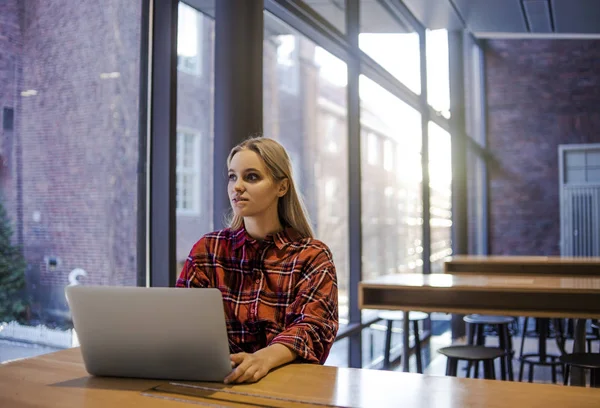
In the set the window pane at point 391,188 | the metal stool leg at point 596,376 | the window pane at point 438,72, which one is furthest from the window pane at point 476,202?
the metal stool leg at point 596,376

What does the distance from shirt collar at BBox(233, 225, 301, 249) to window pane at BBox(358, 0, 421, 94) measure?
9.86ft

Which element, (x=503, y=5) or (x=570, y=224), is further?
(x=570, y=224)

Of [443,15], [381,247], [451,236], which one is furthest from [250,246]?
[451,236]

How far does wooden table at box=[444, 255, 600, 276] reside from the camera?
4766 mm

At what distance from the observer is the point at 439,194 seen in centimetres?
737

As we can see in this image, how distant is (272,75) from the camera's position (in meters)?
6.07

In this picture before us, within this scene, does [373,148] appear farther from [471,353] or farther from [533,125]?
[533,125]

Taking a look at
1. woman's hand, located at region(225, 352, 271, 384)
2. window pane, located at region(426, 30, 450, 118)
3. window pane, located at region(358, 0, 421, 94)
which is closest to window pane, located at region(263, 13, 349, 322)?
window pane, located at region(358, 0, 421, 94)

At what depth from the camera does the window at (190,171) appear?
3.75 metres

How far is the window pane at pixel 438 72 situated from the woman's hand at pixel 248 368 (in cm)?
545

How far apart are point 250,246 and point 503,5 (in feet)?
16.4

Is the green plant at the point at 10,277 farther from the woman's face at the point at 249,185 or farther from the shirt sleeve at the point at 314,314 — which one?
the shirt sleeve at the point at 314,314

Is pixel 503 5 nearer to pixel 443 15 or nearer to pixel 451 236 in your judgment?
pixel 443 15

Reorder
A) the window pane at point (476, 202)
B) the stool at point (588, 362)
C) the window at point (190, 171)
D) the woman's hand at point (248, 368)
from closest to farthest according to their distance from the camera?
the woman's hand at point (248, 368) → the stool at point (588, 362) → the window at point (190, 171) → the window pane at point (476, 202)
